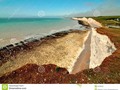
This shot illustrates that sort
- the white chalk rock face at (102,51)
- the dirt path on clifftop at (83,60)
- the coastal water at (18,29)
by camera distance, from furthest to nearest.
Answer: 1. the coastal water at (18,29)
2. the dirt path on clifftop at (83,60)
3. the white chalk rock face at (102,51)

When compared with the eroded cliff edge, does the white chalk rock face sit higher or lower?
higher

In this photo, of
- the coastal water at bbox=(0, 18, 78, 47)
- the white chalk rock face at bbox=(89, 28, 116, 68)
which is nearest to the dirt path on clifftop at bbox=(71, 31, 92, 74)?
the white chalk rock face at bbox=(89, 28, 116, 68)

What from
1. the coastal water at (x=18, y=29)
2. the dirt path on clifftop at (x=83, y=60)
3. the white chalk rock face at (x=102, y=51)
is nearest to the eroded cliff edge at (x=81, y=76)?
the white chalk rock face at (x=102, y=51)

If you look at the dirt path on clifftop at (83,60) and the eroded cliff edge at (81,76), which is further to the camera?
the dirt path on clifftop at (83,60)

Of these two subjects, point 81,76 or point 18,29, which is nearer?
point 81,76

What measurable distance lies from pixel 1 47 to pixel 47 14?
4.30m

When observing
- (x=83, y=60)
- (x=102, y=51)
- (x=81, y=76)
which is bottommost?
(x=83, y=60)

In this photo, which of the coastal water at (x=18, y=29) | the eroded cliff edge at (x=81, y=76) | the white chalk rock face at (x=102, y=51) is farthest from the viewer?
the coastal water at (x=18, y=29)

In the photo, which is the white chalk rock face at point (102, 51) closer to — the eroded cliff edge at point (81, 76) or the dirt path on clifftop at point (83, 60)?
the dirt path on clifftop at point (83, 60)

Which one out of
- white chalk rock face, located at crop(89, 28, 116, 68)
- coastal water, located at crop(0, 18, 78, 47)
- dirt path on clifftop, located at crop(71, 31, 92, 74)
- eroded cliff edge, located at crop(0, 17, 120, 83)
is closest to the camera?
eroded cliff edge, located at crop(0, 17, 120, 83)

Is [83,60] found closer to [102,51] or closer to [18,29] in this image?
[102,51]

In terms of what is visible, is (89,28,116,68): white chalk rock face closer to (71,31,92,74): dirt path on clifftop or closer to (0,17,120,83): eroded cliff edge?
(71,31,92,74): dirt path on clifftop

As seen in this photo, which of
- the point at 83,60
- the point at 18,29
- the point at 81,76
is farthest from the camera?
the point at 18,29

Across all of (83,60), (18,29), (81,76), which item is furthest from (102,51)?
(18,29)
